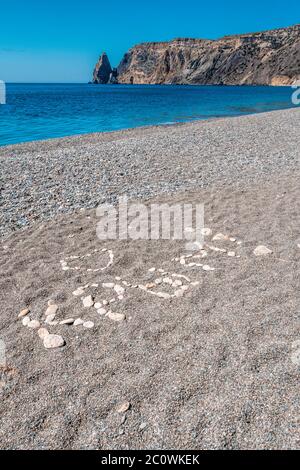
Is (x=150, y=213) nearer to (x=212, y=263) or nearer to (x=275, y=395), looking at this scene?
(x=212, y=263)

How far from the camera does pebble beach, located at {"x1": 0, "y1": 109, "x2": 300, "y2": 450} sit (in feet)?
10.4

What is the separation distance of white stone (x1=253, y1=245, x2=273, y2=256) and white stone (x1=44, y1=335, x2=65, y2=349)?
11.2ft

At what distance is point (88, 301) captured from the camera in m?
5.04

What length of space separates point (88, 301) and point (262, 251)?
9.73ft

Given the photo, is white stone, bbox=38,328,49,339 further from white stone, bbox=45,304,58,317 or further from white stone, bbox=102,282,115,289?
white stone, bbox=102,282,115,289

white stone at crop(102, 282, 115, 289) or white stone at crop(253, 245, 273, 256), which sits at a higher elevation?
white stone at crop(253, 245, 273, 256)

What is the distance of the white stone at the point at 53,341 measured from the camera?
4207 millimetres

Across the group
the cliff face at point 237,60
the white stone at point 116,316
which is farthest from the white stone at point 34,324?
the cliff face at point 237,60

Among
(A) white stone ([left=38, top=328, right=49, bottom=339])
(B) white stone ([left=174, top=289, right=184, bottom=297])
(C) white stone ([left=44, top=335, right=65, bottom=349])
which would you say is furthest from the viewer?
(B) white stone ([left=174, top=289, right=184, bottom=297])

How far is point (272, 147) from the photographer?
52.5 feet

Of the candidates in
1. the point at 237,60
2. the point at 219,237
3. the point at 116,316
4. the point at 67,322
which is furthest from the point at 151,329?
the point at 237,60

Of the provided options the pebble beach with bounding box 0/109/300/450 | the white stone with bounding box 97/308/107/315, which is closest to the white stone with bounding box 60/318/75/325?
the pebble beach with bounding box 0/109/300/450

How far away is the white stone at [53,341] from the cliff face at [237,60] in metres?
151

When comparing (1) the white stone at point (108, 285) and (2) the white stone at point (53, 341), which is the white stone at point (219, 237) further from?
(2) the white stone at point (53, 341)
